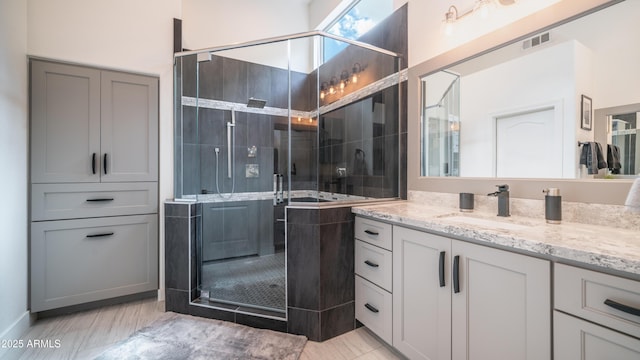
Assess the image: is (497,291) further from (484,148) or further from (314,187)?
(314,187)

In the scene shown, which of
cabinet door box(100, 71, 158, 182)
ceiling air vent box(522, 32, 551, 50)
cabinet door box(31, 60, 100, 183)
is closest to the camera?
ceiling air vent box(522, 32, 551, 50)

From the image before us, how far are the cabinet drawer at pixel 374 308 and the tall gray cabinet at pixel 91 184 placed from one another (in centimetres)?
191

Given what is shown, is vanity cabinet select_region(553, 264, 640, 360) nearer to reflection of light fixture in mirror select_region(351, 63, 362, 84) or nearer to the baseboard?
reflection of light fixture in mirror select_region(351, 63, 362, 84)

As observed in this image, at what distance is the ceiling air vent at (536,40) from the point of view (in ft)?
4.84

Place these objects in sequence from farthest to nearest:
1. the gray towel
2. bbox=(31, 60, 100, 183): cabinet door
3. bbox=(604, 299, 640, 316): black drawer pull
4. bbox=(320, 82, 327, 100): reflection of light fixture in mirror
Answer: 1. bbox=(320, 82, 327, 100): reflection of light fixture in mirror
2. bbox=(31, 60, 100, 183): cabinet door
3. the gray towel
4. bbox=(604, 299, 640, 316): black drawer pull

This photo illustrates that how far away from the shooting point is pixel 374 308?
1.80 meters

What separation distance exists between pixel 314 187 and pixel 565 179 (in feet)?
5.07

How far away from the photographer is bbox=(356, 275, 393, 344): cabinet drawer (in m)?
1.70

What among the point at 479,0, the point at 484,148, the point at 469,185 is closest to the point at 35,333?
the point at 469,185

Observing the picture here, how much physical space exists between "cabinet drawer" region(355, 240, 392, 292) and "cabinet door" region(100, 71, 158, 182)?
2.00 m

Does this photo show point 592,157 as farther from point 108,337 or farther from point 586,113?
point 108,337

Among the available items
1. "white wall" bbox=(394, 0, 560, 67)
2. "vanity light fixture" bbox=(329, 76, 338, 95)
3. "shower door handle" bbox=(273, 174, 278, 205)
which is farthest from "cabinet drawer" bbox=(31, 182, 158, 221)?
"white wall" bbox=(394, 0, 560, 67)

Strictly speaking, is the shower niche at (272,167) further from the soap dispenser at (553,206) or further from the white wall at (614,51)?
the white wall at (614,51)

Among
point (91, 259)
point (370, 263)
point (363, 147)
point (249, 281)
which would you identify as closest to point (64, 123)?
point (91, 259)
